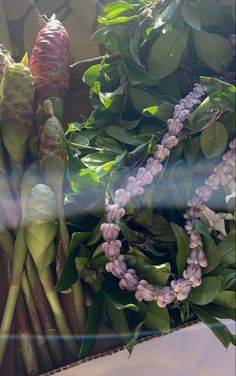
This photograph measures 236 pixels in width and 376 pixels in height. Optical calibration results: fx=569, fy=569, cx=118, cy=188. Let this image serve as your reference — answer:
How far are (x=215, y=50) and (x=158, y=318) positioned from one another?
0.25 metres

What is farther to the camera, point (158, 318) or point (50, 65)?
point (50, 65)

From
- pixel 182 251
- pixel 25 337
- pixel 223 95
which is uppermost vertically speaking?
pixel 223 95

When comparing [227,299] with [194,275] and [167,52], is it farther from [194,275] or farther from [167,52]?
[167,52]

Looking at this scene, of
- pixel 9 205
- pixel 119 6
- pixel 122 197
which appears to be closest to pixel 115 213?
pixel 122 197

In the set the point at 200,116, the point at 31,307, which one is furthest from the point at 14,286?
the point at 200,116

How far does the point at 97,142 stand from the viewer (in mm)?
553

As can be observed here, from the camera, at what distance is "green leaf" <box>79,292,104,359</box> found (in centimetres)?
50

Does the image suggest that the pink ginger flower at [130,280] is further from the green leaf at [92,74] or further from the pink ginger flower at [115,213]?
the green leaf at [92,74]

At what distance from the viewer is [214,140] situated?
0.48 metres

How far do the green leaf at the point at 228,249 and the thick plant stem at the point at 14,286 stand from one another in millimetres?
183

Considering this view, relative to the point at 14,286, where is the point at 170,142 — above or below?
above

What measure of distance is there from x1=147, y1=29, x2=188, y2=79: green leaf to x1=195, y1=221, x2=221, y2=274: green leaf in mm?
157

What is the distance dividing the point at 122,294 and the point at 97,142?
0.50 feet

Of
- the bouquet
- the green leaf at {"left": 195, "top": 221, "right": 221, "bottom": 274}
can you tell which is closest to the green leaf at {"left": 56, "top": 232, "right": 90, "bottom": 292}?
the bouquet
